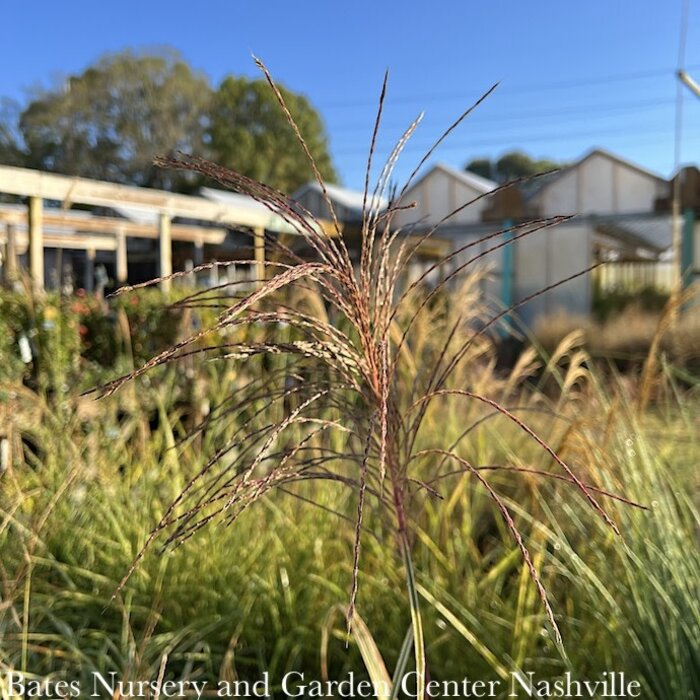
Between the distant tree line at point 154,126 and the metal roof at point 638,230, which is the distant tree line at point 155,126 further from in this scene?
the metal roof at point 638,230

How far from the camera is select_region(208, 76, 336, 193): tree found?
23172 mm

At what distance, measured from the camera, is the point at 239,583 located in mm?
1719

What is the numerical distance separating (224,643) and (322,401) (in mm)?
984

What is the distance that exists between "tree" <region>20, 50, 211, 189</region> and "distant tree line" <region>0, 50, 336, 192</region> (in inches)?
1.2

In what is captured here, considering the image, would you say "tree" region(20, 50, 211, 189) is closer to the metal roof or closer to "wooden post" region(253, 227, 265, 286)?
the metal roof

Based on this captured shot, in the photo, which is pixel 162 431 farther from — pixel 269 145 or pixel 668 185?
pixel 269 145

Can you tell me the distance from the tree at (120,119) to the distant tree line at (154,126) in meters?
0.03

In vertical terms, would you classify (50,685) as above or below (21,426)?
below

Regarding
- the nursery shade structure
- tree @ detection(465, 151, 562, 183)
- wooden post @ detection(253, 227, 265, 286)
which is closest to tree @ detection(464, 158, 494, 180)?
tree @ detection(465, 151, 562, 183)

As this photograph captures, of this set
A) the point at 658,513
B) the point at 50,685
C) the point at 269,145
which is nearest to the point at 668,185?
the point at 658,513

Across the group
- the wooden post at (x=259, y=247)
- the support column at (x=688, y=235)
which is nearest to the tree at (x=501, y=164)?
the support column at (x=688, y=235)

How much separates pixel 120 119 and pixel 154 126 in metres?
1.11

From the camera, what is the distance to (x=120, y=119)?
22688 millimetres

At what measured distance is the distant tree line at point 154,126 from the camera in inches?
822
